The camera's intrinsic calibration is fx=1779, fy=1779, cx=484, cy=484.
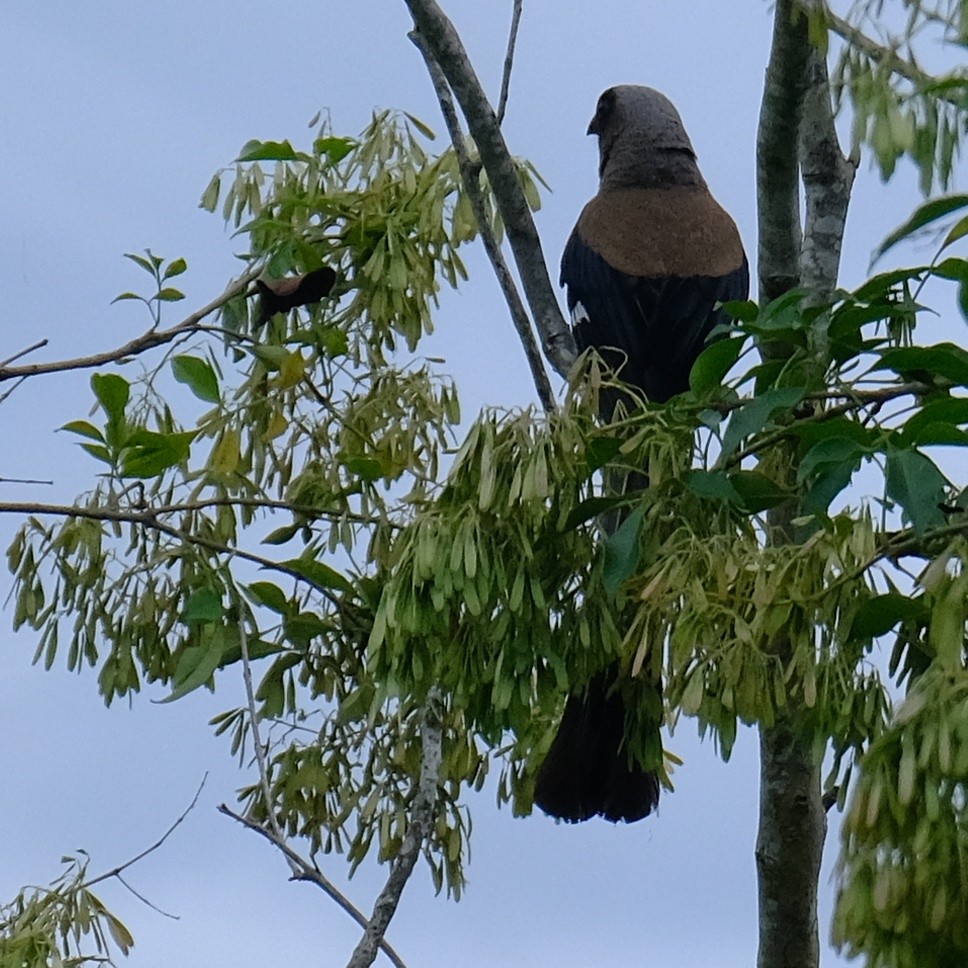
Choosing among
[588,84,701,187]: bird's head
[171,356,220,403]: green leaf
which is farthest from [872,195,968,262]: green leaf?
[588,84,701,187]: bird's head

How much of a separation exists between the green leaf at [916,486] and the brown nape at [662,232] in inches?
65.7

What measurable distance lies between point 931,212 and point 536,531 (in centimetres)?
62

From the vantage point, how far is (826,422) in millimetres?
1797

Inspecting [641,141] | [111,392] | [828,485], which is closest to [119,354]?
[111,392]

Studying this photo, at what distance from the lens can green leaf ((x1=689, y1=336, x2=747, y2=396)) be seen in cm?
192

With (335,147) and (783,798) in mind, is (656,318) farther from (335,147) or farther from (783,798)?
(783,798)

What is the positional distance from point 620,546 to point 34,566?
0.88m

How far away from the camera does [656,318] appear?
10.8 ft

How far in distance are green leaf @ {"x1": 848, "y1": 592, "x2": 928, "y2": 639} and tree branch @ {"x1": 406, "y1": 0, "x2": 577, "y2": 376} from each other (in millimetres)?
1127

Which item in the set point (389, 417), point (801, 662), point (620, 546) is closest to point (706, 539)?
point (620, 546)

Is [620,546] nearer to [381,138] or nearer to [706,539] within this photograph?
[706,539]

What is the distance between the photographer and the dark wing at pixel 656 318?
10.8 ft

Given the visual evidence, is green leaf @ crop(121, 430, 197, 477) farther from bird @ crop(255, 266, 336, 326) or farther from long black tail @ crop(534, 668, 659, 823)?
long black tail @ crop(534, 668, 659, 823)

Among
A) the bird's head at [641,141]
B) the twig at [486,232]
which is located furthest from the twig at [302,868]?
the bird's head at [641,141]
